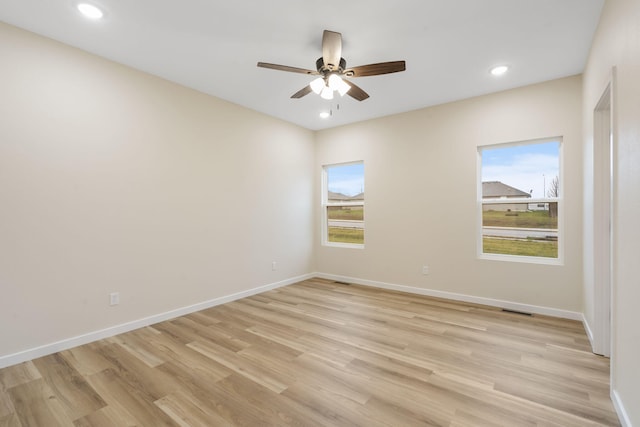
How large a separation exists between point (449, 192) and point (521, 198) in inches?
33.8

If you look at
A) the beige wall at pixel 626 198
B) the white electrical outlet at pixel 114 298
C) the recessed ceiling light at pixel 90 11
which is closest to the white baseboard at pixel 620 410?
the beige wall at pixel 626 198

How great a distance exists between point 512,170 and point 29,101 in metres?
5.24

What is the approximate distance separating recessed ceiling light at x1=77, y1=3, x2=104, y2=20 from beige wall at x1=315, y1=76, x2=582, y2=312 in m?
3.66

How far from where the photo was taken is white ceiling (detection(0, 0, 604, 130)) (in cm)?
222

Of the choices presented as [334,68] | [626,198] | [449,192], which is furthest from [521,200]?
[334,68]

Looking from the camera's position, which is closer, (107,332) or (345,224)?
(107,332)

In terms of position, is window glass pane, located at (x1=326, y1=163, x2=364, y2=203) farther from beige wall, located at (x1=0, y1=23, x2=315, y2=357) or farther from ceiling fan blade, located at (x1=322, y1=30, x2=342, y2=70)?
ceiling fan blade, located at (x1=322, y1=30, x2=342, y2=70)

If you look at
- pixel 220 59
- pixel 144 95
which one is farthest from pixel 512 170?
pixel 144 95

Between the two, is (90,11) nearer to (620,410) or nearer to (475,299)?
(620,410)

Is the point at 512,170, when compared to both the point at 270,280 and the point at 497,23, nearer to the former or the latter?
the point at 497,23

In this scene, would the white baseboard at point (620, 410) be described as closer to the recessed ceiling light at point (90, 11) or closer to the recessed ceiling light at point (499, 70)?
the recessed ceiling light at point (499, 70)

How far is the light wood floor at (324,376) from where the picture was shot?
1.80m

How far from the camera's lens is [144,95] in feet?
10.6

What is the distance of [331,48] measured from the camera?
2375 mm
